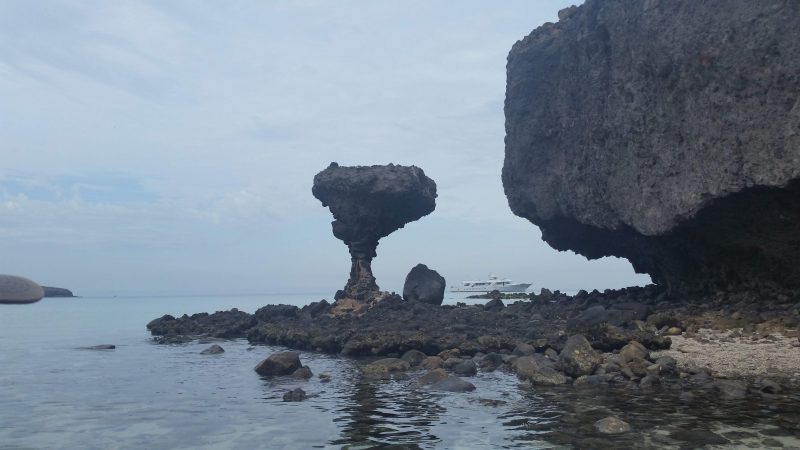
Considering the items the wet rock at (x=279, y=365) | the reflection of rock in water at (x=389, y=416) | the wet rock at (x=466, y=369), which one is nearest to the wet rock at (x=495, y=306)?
the wet rock at (x=466, y=369)

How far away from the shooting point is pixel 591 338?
2386 centimetres

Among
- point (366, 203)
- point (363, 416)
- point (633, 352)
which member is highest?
point (366, 203)

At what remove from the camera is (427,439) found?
12.9 m

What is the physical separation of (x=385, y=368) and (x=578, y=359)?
700cm

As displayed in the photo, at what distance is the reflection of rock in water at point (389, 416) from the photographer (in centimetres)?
1305

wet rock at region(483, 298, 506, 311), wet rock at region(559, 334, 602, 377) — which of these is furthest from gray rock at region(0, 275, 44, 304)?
wet rock at region(483, 298, 506, 311)

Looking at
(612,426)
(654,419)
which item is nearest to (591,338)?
(654,419)

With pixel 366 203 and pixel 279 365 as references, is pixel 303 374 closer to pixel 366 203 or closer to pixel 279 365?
pixel 279 365

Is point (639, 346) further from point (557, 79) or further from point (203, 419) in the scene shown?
point (557, 79)

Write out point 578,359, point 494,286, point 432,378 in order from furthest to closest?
point 494,286 < point 432,378 < point 578,359

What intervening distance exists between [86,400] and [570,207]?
30.7 metres

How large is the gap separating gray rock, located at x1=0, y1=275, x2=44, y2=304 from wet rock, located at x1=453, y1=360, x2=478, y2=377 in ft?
63.0

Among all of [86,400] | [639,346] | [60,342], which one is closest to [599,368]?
[639,346]

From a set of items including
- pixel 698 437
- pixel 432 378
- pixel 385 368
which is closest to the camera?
pixel 698 437
